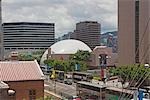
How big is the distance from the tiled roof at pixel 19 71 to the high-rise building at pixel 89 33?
472ft

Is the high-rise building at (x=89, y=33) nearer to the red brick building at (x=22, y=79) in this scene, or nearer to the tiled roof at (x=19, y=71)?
the tiled roof at (x=19, y=71)

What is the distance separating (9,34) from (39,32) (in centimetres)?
1396

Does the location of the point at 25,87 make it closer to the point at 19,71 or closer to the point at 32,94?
the point at 32,94

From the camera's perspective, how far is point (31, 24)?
16600 cm

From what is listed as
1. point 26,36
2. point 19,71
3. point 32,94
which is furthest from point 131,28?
point 26,36

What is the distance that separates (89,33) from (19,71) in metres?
149

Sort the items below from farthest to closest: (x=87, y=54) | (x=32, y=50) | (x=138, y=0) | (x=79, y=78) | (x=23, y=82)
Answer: (x=32, y=50) → (x=87, y=54) → (x=138, y=0) → (x=79, y=78) → (x=23, y=82)

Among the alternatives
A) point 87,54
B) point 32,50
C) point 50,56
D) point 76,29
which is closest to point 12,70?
point 87,54

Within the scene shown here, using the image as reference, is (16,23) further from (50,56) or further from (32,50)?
(50,56)

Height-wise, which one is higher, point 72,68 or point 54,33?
point 54,33

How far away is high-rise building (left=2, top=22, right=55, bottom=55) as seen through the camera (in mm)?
159625

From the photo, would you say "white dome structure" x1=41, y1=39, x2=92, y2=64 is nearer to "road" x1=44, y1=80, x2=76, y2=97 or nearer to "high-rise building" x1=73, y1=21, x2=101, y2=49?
"road" x1=44, y1=80, x2=76, y2=97

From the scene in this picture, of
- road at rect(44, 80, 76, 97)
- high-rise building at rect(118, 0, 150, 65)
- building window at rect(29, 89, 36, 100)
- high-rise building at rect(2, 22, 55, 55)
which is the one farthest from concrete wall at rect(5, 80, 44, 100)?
high-rise building at rect(2, 22, 55, 55)

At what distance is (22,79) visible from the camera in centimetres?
2614
